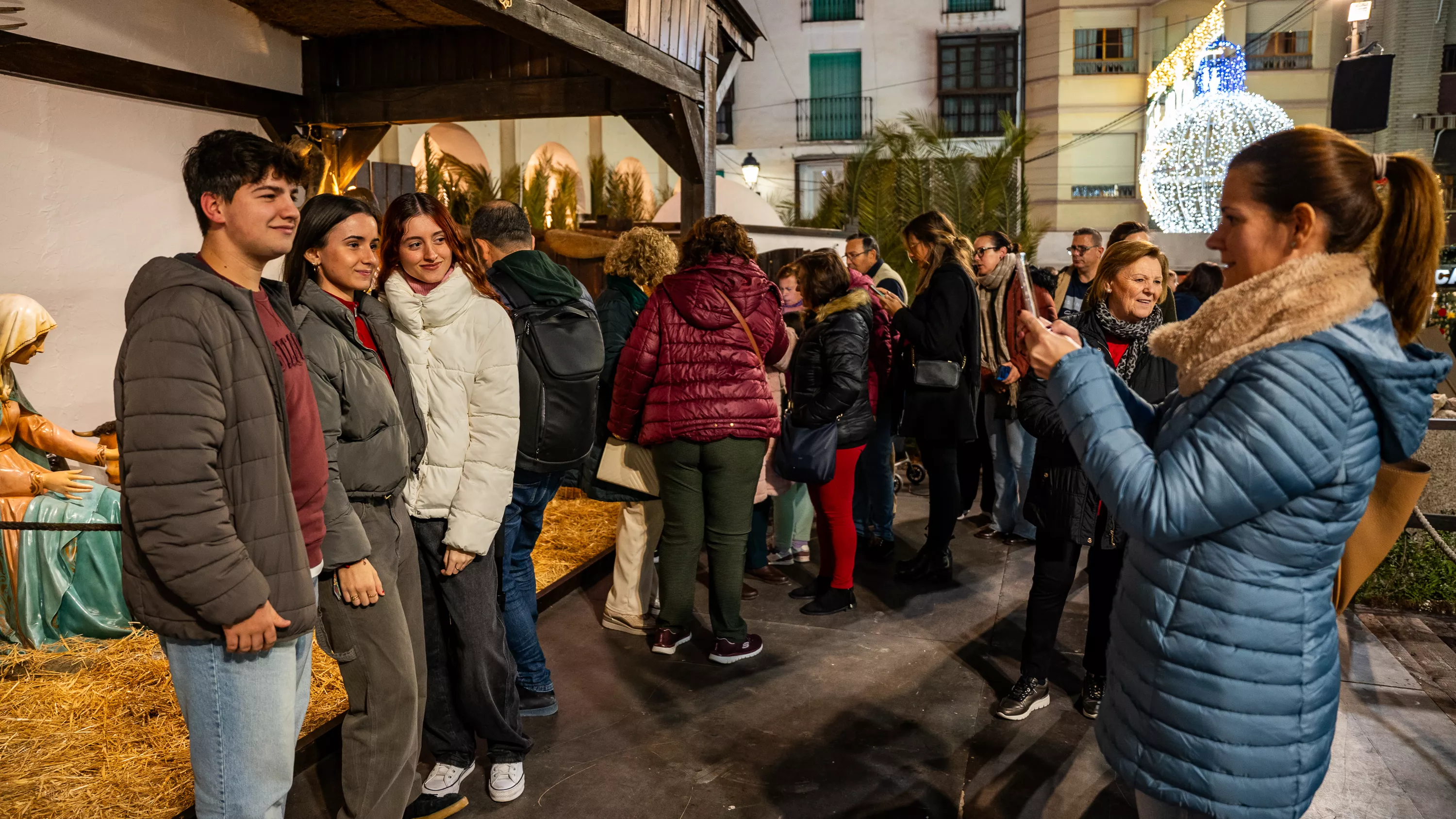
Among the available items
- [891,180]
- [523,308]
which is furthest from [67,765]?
[891,180]

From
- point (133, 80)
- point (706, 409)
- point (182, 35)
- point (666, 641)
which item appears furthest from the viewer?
point (182, 35)

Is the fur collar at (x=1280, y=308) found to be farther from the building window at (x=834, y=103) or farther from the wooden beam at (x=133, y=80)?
the building window at (x=834, y=103)

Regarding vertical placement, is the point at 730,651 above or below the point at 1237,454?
below

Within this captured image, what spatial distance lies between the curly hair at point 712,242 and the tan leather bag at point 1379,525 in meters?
2.59

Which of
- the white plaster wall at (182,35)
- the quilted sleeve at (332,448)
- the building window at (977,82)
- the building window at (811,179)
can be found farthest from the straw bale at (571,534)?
the building window at (977,82)

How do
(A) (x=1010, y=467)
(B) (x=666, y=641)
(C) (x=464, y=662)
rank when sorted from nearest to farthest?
(C) (x=464, y=662) < (B) (x=666, y=641) < (A) (x=1010, y=467)

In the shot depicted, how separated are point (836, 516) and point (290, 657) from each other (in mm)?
3267

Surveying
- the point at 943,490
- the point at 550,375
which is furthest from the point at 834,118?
the point at 550,375

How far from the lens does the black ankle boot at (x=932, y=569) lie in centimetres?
555

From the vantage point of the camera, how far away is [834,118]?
26266mm

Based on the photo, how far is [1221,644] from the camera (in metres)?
1.76

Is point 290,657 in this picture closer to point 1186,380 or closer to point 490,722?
point 490,722

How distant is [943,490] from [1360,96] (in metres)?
7.31

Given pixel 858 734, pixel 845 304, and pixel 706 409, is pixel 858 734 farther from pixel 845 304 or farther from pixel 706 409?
pixel 845 304
